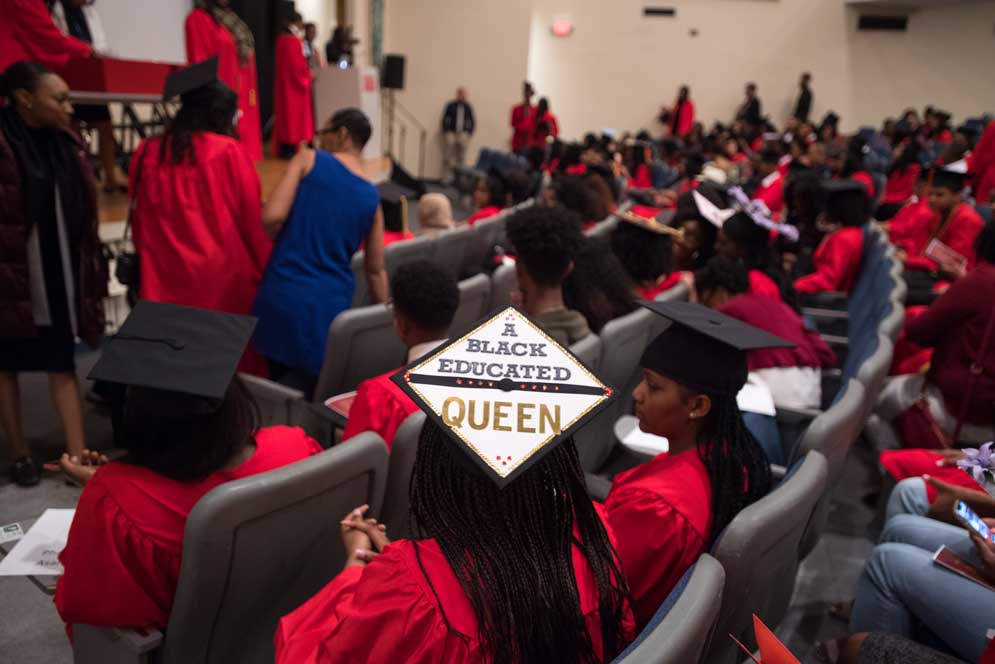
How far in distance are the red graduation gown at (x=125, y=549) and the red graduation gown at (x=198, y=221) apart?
5.11 feet

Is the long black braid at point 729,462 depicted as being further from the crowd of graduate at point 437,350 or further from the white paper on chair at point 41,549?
the white paper on chair at point 41,549

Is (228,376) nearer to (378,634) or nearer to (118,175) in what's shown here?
(378,634)

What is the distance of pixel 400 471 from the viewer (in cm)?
167

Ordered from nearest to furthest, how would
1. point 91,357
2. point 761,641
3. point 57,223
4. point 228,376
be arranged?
point 761,641 → point 228,376 → point 57,223 → point 91,357

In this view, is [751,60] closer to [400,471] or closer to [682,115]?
[682,115]

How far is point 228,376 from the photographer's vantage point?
4.46 feet

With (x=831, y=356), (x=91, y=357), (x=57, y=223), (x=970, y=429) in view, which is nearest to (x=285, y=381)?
(x=57, y=223)

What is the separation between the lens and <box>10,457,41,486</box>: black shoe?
A: 8.54ft

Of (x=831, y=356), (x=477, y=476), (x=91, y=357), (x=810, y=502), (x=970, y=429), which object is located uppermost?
(x=477, y=476)

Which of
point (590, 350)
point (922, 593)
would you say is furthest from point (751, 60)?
point (922, 593)

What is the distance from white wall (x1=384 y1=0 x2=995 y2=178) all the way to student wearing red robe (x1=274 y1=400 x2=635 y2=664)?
14.5 m

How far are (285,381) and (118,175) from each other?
491 centimetres

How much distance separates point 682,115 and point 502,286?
12.9 m

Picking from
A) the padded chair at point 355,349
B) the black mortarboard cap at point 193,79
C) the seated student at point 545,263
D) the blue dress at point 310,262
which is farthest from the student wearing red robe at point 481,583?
the black mortarboard cap at point 193,79
